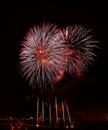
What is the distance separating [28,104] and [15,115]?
4.53 m

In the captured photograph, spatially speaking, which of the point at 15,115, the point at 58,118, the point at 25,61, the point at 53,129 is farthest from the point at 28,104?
the point at 25,61

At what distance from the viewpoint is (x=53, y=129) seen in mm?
39344

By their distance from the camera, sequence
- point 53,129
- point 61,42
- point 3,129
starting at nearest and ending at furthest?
point 61,42 < point 3,129 < point 53,129

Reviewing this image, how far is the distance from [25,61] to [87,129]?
623 inches

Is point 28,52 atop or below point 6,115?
atop

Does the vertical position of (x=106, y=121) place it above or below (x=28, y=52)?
below

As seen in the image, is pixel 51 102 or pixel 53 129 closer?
pixel 53 129

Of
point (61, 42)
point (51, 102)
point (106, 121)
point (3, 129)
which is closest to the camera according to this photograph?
point (61, 42)

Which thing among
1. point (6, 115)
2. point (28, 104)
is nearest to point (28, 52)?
point (28, 104)

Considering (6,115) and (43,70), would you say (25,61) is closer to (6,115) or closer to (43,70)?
(43,70)

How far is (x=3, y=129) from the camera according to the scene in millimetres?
35812

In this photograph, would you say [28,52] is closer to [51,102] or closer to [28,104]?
[51,102]

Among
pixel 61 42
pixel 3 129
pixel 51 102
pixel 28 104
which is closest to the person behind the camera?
pixel 61 42

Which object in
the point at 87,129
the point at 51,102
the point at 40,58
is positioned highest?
the point at 40,58
